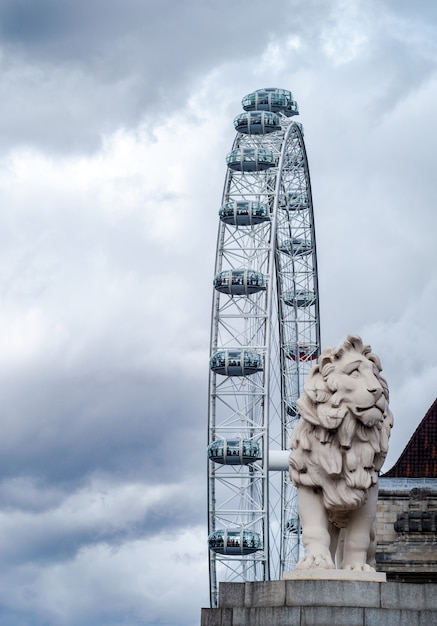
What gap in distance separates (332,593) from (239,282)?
39.6 m

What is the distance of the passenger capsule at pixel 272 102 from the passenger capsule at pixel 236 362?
11.6 m

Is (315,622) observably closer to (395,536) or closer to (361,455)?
(361,455)

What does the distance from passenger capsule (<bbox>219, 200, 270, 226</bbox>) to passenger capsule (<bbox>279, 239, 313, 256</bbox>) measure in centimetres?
482

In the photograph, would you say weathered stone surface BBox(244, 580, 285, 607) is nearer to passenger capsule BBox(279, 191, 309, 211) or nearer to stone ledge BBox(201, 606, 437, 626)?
stone ledge BBox(201, 606, 437, 626)

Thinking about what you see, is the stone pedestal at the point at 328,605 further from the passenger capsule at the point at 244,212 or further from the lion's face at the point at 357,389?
the passenger capsule at the point at 244,212

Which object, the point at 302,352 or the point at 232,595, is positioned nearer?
the point at 232,595

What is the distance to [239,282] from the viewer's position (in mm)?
54031

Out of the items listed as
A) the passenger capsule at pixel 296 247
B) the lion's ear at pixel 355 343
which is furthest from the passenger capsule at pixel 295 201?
the lion's ear at pixel 355 343

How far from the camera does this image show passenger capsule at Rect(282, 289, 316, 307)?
60.8 meters

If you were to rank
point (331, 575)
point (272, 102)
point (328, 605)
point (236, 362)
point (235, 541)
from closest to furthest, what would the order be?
point (328, 605), point (331, 575), point (235, 541), point (236, 362), point (272, 102)

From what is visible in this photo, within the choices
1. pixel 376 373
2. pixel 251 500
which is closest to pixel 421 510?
pixel 376 373

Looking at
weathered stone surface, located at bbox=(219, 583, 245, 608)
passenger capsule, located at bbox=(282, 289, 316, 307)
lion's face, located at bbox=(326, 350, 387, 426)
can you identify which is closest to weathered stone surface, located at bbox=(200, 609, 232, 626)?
weathered stone surface, located at bbox=(219, 583, 245, 608)

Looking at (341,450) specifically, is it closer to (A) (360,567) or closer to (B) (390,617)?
(A) (360,567)

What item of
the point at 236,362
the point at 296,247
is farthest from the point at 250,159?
the point at 236,362
